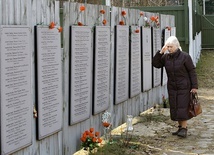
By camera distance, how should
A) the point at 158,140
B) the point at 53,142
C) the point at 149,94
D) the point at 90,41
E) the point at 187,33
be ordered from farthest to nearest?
1. the point at 187,33
2. the point at 149,94
3. the point at 158,140
4. the point at 90,41
5. the point at 53,142

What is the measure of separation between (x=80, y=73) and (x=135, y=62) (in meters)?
2.77

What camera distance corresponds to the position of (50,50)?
555 centimetres

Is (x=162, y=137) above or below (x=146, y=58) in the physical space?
below

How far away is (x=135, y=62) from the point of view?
29.9 ft

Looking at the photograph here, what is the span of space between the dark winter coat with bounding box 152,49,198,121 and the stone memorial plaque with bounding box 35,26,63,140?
2698mm

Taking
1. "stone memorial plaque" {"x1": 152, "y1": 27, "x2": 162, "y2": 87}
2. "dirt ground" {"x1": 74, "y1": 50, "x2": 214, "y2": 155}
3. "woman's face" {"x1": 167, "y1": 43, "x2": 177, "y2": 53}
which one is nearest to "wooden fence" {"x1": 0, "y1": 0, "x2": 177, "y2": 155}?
"dirt ground" {"x1": 74, "y1": 50, "x2": 214, "y2": 155}

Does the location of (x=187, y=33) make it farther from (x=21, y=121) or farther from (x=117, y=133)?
(x=21, y=121)

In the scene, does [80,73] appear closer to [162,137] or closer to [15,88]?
[15,88]

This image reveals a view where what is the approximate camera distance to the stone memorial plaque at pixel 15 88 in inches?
180

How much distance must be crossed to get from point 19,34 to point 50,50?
764mm

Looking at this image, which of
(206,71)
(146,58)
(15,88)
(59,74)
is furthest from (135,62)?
Answer: (206,71)

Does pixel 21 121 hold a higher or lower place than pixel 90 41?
lower

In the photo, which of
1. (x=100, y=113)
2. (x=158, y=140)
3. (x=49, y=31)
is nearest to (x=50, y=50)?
(x=49, y=31)

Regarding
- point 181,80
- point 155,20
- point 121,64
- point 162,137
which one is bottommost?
point 162,137
